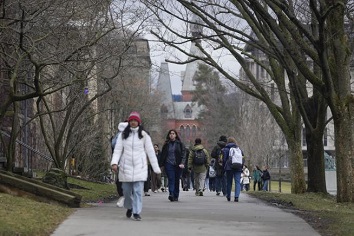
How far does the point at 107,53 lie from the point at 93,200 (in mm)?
3936

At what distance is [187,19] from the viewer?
23.7 m

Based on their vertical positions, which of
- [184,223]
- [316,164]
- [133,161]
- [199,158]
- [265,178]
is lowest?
[184,223]

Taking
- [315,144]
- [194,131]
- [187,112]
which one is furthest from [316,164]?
[187,112]

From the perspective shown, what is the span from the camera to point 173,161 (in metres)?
18.8

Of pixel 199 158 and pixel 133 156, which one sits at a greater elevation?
pixel 199 158

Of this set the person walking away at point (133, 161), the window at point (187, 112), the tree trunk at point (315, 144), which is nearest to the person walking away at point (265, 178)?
the tree trunk at point (315, 144)

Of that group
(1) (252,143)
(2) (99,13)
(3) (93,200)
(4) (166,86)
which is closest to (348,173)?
(3) (93,200)

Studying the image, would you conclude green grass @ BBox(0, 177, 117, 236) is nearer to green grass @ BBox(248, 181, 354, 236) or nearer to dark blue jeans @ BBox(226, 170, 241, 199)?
green grass @ BBox(248, 181, 354, 236)

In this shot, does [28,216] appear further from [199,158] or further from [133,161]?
[199,158]

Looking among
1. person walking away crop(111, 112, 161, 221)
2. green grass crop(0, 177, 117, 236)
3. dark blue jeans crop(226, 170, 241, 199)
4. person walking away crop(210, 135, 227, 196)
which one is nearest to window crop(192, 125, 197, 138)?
person walking away crop(210, 135, 227, 196)

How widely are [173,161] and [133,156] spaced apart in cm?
667

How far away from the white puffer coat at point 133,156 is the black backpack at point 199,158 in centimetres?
986

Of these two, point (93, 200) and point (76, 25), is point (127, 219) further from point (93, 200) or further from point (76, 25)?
point (76, 25)

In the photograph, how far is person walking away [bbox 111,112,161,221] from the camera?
39.5 ft
